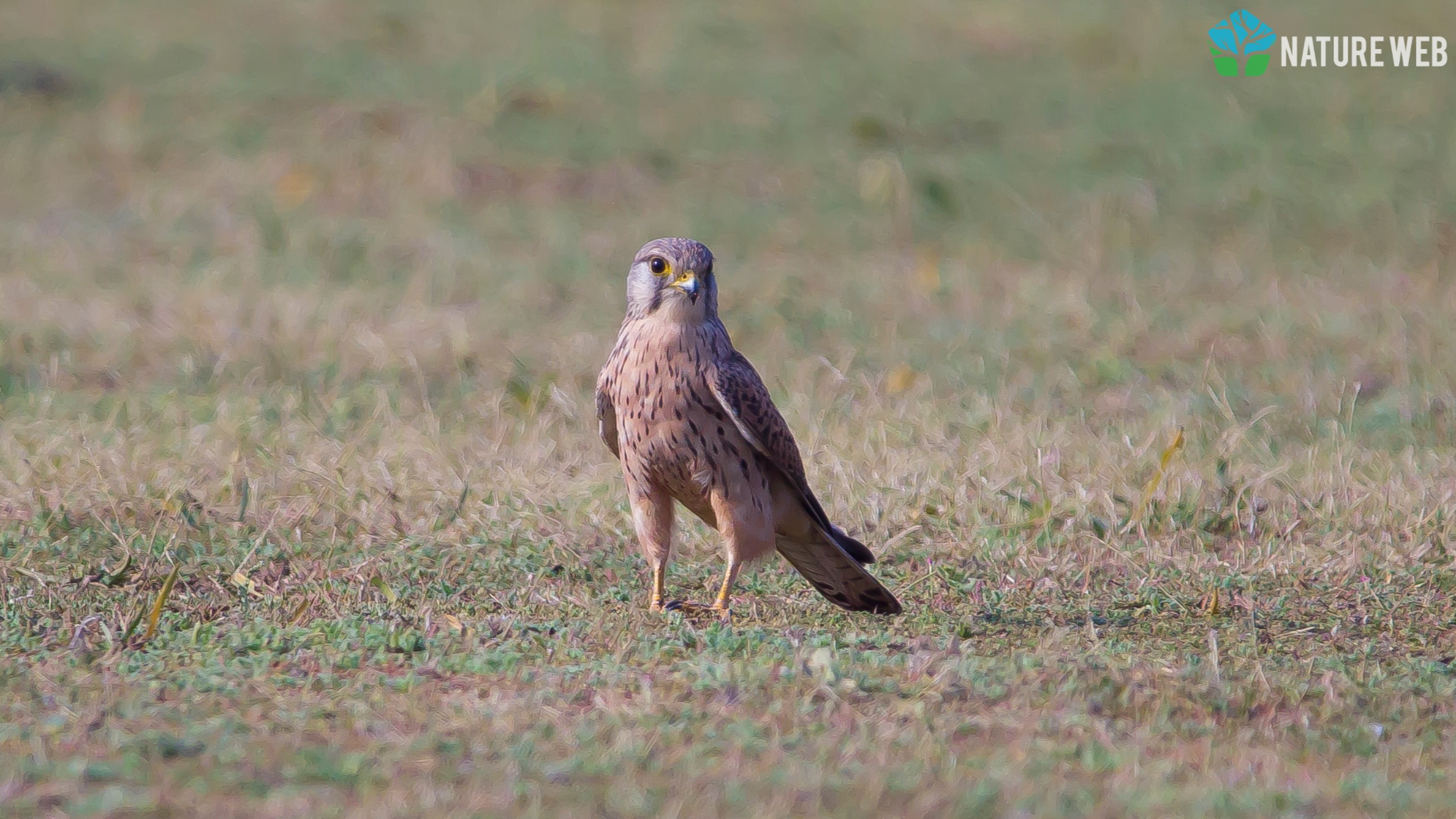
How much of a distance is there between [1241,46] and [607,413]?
950 cm

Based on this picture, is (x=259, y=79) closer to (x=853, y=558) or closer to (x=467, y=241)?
(x=467, y=241)

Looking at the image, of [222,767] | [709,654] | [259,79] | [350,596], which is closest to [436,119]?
[259,79]

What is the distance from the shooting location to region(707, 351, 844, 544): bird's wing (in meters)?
5.26

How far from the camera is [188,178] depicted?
1102 centimetres

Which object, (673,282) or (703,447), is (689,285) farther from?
(703,447)

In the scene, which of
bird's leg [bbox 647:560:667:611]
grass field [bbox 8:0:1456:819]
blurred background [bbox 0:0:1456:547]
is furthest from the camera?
blurred background [bbox 0:0:1456:547]

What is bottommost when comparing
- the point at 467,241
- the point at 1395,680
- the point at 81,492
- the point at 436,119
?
the point at 1395,680

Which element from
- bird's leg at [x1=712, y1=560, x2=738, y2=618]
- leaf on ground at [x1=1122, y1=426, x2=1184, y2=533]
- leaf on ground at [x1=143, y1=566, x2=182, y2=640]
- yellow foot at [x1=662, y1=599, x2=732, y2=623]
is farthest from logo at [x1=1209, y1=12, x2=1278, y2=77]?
leaf on ground at [x1=143, y1=566, x2=182, y2=640]

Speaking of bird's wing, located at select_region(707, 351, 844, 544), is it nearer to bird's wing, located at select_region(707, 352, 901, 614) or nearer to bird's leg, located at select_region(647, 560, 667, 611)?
bird's wing, located at select_region(707, 352, 901, 614)

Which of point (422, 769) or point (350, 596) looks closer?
point (422, 769)

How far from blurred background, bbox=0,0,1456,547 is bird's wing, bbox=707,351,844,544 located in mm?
780

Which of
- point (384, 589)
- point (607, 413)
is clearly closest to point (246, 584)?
point (384, 589)

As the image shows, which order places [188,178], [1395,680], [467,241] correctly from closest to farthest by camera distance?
1. [1395,680]
2. [467,241]
3. [188,178]

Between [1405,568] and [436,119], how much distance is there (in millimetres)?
7785
